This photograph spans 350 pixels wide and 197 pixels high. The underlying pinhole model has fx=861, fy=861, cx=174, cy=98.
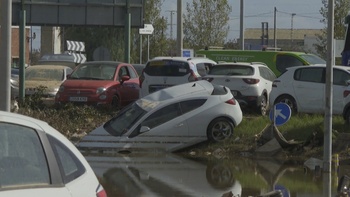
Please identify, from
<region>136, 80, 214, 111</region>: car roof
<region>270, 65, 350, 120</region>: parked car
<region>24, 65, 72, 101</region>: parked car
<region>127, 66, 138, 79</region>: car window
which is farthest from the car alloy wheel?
<region>24, 65, 72, 101</region>: parked car

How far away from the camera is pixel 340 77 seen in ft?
71.1

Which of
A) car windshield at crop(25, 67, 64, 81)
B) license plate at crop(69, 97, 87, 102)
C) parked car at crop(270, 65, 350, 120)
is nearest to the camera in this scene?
parked car at crop(270, 65, 350, 120)

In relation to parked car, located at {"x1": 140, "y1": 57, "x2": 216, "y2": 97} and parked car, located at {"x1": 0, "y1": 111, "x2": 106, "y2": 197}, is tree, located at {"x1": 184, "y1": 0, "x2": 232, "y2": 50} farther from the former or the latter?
parked car, located at {"x1": 0, "y1": 111, "x2": 106, "y2": 197}

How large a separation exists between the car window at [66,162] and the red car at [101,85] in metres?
17.6

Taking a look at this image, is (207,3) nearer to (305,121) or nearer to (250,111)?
(250,111)

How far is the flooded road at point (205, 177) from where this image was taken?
13438mm

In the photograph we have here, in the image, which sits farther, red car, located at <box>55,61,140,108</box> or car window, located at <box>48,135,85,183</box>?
red car, located at <box>55,61,140,108</box>

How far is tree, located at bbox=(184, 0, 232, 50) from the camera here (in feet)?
181

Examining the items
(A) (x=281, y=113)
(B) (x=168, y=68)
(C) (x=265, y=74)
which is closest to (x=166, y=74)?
(B) (x=168, y=68)

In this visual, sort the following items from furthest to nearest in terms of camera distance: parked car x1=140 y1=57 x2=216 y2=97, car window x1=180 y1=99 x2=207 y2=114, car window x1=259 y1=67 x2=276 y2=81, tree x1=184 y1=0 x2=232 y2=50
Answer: tree x1=184 y1=0 x2=232 y2=50 → car window x1=259 y1=67 x2=276 y2=81 → parked car x1=140 y1=57 x2=216 y2=97 → car window x1=180 y1=99 x2=207 y2=114

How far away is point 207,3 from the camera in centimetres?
5534

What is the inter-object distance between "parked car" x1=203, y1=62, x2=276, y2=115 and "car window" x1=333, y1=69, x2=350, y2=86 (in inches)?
106

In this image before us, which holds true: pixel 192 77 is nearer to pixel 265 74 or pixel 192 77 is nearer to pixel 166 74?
pixel 166 74

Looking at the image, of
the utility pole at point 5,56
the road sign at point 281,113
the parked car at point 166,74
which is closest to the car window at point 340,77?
the road sign at point 281,113
